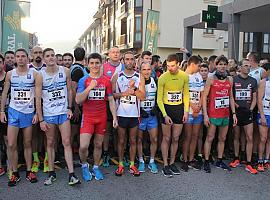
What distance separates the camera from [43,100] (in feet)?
17.7

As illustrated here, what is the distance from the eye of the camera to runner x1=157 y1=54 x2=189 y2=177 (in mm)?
5887

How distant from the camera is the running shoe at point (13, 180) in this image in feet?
17.2

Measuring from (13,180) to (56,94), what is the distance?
4.89 ft

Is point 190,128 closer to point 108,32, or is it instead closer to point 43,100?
point 43,100

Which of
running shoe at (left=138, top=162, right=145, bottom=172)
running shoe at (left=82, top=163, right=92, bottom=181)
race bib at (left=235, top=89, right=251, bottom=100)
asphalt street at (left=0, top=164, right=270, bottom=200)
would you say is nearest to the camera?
asphalt street at (left=0, top=164, right=270, bottom=200)

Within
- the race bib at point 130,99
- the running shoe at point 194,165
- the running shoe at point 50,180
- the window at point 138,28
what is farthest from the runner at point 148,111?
the window at point 138,28

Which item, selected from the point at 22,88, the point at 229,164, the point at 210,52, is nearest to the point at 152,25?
the point at 229,164

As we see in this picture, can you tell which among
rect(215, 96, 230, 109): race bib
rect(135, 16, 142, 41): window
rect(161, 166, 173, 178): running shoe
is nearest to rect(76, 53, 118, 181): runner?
rect(161, 166, 173, 178): running shoe

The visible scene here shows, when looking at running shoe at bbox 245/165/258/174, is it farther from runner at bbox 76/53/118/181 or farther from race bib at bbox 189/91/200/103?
runner at bbox 76/53/118/181

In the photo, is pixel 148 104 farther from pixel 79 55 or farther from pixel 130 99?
pixel 79 55

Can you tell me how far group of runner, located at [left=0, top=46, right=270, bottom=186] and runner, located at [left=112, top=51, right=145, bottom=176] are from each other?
0.06 feet

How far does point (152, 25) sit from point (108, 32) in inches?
1370

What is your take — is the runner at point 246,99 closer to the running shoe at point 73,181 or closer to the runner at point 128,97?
the runner at point 128,97

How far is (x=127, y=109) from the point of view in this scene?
18.9ft
